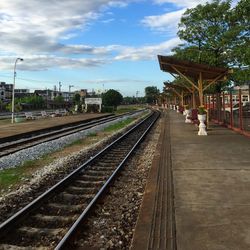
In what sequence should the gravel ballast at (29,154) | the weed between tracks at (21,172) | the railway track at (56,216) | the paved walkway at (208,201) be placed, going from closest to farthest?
the paved walkway at (208,201) → the railway track at (56,216) → the weed between tracks at (21,172) → the gravel ballast at (29,154)

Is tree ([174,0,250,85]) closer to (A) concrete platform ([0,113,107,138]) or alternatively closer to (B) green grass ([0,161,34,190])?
(A) concrete platform ([0,113,107,138])

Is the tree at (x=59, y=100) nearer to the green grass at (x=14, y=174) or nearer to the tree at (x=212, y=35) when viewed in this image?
the tree at (x=212, y=35)

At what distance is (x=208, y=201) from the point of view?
7.10 metres

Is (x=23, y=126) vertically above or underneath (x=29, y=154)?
above

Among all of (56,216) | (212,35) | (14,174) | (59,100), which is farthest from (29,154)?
(59,100)

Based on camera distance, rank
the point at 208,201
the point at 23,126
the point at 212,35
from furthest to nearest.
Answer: the point at 23,126 < the point at 212,35 < the point at 208,201

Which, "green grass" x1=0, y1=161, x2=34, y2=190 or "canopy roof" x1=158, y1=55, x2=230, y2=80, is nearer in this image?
"green grass" x1=0, y1=161, x2=34, y2=190

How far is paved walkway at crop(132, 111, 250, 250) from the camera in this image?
17.2 ft

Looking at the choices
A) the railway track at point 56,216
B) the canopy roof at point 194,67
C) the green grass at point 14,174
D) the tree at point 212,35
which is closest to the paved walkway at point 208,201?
the railway track at point 56,216

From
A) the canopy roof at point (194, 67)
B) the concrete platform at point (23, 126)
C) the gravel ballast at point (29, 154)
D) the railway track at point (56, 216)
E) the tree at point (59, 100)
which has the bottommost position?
the railway track at point (56, 216)

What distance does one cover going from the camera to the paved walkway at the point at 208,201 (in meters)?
5.24

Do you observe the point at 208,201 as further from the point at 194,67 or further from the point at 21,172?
the point at 194,67

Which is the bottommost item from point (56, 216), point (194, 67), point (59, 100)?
point (56, 216)

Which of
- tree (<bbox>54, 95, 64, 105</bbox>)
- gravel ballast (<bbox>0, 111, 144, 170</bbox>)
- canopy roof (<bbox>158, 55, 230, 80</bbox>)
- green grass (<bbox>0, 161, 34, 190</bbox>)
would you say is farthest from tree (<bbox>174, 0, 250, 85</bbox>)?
tree (<bbox>54, 95, 64, 105</bbox>)
